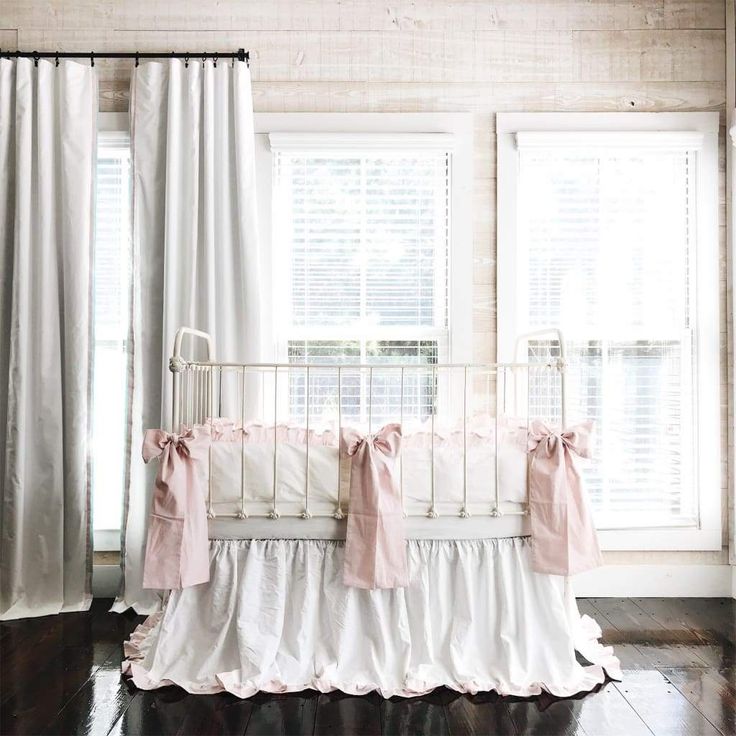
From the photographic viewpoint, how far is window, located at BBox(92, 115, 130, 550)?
274 cm

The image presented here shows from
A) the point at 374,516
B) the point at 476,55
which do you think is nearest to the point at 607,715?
the point at 374,516

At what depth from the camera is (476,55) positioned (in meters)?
2.76

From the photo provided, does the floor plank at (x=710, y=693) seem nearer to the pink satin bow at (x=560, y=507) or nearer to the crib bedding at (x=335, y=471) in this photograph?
the pink satin bow at (x=560, y=507)

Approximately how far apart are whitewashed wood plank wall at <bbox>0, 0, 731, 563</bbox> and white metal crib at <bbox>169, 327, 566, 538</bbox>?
27 cm

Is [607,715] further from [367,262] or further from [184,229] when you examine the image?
[184,229]

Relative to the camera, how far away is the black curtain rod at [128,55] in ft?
8.73

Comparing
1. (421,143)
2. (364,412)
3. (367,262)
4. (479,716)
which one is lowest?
(479,716)

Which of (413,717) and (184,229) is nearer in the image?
(413,717)

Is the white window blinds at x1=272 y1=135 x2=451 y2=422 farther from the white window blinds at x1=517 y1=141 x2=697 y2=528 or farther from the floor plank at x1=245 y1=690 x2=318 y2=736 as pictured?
the floor plank at x1=245 y1=690 x2=318 y2=736

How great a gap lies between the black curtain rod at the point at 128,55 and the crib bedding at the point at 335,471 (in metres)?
1.70

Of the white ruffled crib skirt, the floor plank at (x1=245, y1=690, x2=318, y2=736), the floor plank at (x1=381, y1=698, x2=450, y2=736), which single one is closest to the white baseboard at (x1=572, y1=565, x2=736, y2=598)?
the white ruffled crib skirt

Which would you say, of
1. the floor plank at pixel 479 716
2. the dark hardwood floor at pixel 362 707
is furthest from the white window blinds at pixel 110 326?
the floor plank at pixel 479 716

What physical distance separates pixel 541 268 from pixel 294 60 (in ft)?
4.59

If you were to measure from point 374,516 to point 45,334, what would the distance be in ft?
5.41
